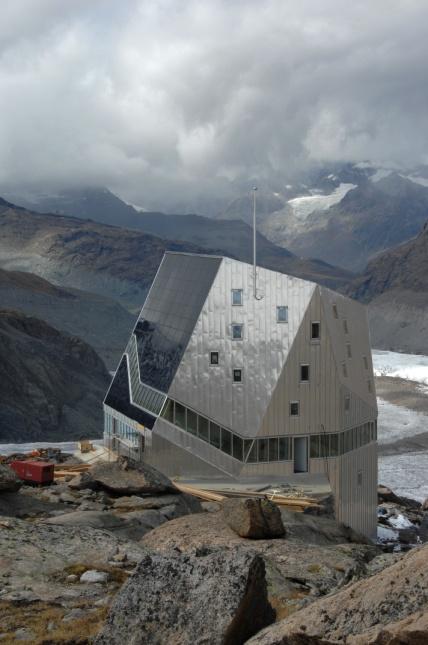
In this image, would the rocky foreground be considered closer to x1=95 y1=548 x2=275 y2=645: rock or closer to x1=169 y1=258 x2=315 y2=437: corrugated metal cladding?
x1=95 y1=548 x2=275 y2=645: rock

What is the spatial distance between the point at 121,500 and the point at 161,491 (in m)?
1.48

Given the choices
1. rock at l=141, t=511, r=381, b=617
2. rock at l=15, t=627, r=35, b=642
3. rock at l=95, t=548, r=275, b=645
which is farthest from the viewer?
rock at l=141, t=511, r=381, b=617

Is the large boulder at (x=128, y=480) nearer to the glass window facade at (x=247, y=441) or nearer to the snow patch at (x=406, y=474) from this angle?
the glass window facade at (x=247, y=441)

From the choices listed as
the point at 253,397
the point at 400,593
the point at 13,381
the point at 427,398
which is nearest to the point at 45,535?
the point at 400,593

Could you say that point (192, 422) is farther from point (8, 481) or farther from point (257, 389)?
point (8, 481)

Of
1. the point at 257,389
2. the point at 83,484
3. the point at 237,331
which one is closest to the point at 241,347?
the point at 237,331

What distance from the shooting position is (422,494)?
2601 inches

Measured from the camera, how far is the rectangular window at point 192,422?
3716 centimetres

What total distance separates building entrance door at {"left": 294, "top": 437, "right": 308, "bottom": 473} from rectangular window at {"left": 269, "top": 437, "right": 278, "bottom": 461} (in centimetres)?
91

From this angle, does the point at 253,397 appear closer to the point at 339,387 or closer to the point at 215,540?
the point at 339,387

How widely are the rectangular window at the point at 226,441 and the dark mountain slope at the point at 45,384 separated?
5222cm

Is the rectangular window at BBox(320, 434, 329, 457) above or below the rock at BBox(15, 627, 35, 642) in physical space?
above

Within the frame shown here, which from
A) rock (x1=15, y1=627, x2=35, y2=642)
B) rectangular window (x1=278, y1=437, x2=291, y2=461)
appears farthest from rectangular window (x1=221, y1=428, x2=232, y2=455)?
rock (x1=15, y1=627, x2=35, y2=642)

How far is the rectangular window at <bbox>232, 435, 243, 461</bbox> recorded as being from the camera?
36.2 meters
